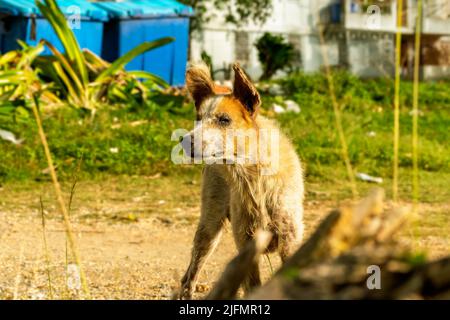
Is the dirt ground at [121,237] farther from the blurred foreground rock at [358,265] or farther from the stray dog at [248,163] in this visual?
the blurred foreground rock at [358,265]

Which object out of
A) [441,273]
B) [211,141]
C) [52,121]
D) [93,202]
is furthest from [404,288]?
[52,121]

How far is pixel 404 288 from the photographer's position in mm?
1754

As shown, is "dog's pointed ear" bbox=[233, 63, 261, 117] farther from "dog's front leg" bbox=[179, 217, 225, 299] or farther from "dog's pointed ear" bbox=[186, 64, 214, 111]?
"dog's front leg" bbox=[179, 217, 225, 299]

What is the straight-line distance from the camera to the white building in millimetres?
22766

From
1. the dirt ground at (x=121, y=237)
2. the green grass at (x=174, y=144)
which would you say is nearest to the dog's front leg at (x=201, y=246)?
the dirt ground at (x=121, y=237)

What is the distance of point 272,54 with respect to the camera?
21.6 m

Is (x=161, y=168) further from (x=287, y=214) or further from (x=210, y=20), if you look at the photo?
(x=210, y=20)

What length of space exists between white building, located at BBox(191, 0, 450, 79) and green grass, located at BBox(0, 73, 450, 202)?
8215mm

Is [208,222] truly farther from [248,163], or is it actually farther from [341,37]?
[341,37]

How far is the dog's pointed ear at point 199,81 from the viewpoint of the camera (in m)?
5.47

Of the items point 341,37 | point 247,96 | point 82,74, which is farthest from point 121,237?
point 341,37

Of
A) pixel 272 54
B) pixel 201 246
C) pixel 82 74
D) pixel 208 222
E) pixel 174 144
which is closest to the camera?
pixel 208 222

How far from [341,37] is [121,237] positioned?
59.8 feet

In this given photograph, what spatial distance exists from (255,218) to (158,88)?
31.9 feet
